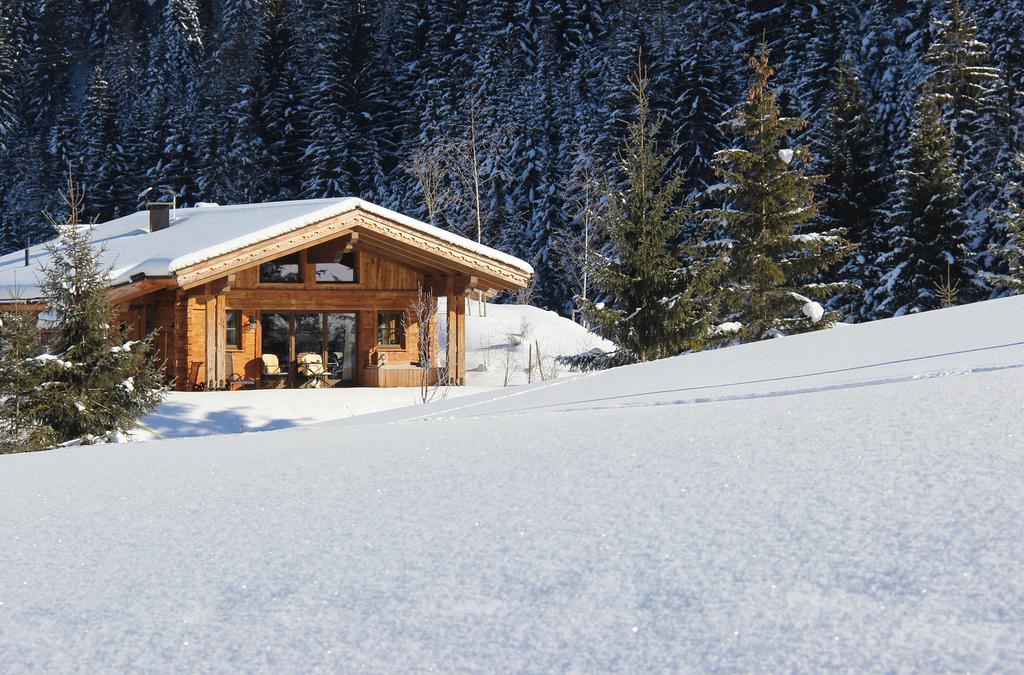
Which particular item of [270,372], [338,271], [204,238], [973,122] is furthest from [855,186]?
[204,238]

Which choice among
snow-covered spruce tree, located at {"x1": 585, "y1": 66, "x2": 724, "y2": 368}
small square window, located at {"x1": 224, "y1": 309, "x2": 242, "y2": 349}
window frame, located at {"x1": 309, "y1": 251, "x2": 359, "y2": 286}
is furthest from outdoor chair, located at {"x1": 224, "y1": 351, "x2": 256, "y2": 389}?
snow-covered spruce tree, located at {"x1": 585, "y1": 66, "x2": 724, "y2": 368}

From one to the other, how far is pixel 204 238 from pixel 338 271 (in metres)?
3.22

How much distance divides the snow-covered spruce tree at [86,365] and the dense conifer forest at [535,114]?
56.1ft

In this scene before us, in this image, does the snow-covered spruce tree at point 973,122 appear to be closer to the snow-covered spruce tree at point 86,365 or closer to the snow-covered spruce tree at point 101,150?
the snow-covered spruce tree at point 86,365

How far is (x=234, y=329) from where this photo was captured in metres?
22.4

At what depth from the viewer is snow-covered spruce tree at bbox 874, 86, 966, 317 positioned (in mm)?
29234

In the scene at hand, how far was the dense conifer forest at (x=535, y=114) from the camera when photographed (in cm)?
3216

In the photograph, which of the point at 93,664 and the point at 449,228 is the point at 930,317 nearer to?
the point at 93,664

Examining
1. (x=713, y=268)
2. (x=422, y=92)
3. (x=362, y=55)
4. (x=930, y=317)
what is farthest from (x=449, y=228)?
(x=930, y=317)

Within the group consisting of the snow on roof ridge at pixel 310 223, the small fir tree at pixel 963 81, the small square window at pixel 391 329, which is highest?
the small fir tree at pixel 963 81

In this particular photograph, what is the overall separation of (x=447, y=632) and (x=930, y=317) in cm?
909

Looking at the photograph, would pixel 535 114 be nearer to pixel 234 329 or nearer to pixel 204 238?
pixel 234 329

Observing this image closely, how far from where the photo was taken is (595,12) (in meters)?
62.3

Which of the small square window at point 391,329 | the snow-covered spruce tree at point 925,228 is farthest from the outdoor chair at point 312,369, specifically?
the snow-covered spruce tree at point 925,228
